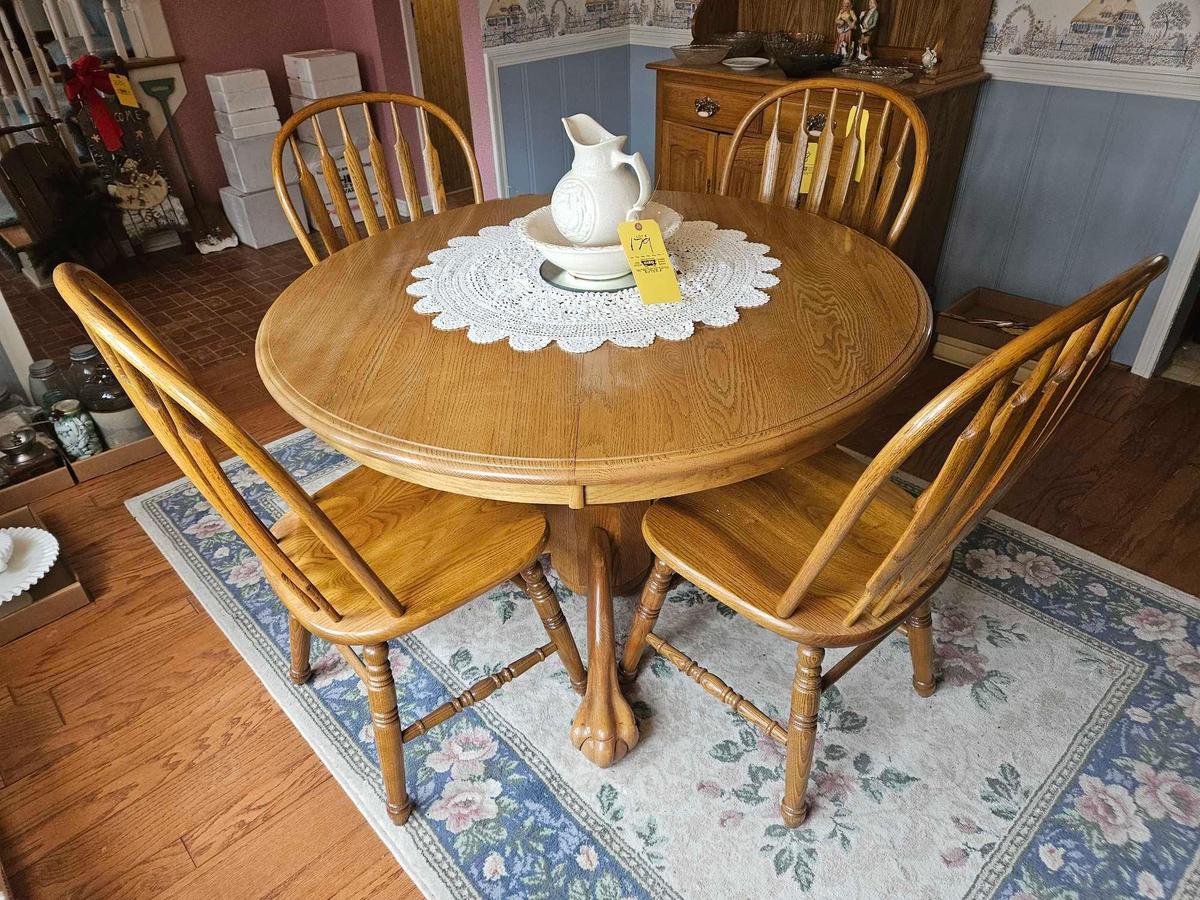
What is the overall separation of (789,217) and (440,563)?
1080 mm

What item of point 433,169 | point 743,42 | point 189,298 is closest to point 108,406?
point 433,169

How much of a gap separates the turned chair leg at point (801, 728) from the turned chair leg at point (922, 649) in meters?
0.30

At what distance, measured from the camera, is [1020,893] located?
123 centimetres

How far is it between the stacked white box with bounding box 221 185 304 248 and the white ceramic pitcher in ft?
9.79

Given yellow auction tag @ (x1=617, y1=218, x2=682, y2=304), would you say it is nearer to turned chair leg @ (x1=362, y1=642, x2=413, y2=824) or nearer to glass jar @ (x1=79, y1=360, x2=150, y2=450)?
turned chair leg @ (x1=362, y1=642, x2=413, y2=824)

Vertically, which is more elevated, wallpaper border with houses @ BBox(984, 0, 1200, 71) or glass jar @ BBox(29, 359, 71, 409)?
wallpaper border with houses @ BBox(984, 0, 1200, 71)

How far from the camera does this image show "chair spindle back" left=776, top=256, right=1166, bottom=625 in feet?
2.74

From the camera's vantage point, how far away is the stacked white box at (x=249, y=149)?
12.1 ft

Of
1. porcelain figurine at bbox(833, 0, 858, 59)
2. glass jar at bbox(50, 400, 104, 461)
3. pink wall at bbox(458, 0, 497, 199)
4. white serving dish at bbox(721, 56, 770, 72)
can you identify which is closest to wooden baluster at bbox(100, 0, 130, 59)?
pink wall at bbox(458, 0, 497, 199)

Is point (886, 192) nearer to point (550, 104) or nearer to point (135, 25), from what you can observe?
point (550, 104)

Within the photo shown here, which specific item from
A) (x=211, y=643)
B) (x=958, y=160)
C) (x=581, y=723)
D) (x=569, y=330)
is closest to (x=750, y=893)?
(x=581, y=723)

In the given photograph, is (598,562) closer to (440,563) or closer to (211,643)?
(440,563)

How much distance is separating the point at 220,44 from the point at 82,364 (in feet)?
7.79

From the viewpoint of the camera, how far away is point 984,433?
0.88m
